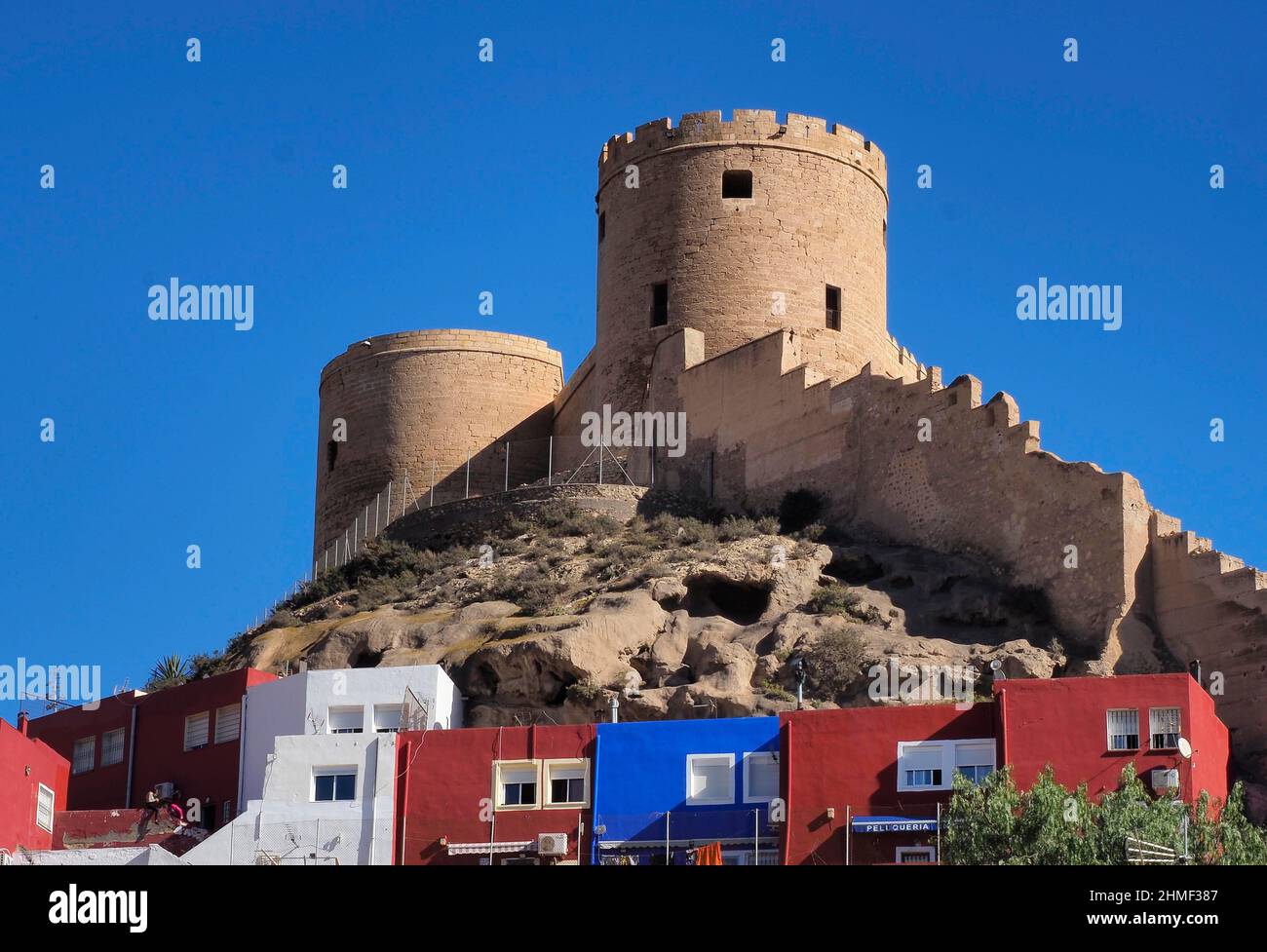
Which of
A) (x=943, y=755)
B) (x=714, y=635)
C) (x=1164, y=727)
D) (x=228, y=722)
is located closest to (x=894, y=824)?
(x=943, y=755)

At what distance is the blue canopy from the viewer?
1229 inches

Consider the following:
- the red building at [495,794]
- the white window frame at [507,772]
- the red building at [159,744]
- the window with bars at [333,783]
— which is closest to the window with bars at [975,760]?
the red building at [495,794]

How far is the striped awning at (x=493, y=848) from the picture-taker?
3288cm

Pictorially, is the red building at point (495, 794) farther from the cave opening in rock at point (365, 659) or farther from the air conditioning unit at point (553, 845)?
the cave opening in rock at point (365, 659)

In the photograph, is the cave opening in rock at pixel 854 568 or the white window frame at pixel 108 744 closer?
the white window frame at pixel 108 744

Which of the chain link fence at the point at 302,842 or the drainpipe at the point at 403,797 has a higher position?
the drainpipe at the point at 403,797

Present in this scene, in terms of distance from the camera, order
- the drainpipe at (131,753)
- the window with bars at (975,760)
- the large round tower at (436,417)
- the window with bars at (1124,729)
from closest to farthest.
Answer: the window with bars at (1124,729) → the window with bars at (975,760) → the drainpipe at (131,753) → the large round tower at (436,417)

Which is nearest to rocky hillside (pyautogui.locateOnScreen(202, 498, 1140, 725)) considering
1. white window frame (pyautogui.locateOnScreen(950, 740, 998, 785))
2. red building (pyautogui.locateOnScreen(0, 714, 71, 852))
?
white window frame (pyautogui.locateOnScreen(950, 740, 998, 785))

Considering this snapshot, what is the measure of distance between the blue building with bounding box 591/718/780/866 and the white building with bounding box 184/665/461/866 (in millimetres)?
2888

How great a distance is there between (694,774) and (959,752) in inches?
137

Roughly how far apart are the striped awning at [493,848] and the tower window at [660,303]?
16.0m

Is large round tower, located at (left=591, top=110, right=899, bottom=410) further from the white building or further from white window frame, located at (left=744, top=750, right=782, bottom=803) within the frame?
white window frame, located at (left=744, top=750, right=782, bottom=803)
